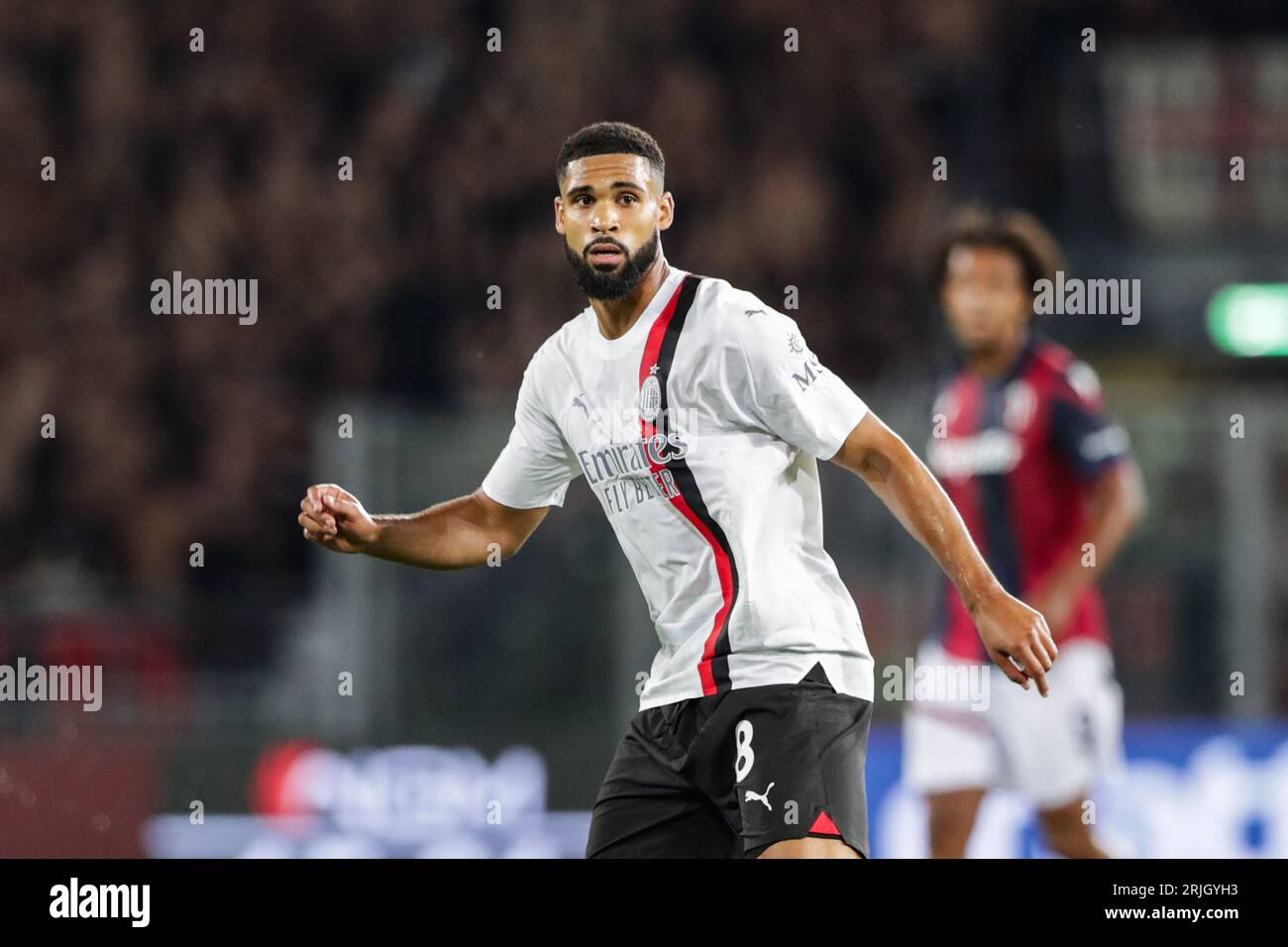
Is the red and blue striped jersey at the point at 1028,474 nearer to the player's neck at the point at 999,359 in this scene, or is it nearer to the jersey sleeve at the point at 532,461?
the player's neck at the point at 999,359

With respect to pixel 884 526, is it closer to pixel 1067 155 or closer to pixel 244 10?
pixel 1067 155

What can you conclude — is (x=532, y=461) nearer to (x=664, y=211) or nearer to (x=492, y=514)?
(x=492, y=514)

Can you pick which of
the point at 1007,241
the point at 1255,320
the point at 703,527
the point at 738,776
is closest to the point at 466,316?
the point at 1255,320

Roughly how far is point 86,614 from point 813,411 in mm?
5478

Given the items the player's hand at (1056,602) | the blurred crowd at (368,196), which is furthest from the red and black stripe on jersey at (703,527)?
the blurred crowd at (368,196)

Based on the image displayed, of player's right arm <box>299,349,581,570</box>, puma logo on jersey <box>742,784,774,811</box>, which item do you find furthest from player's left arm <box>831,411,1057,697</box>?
player's right arm <box>299,349,581,570</box>

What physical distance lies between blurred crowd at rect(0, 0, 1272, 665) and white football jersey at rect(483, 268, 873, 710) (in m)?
6.10

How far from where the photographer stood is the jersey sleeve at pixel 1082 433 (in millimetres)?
6566

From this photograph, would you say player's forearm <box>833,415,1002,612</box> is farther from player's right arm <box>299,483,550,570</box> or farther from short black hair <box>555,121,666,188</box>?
player's right arm <box>299,483,550,570</box>

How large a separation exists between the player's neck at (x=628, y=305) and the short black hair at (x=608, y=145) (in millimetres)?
237

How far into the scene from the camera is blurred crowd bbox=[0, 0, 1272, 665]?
1088 centimetres
